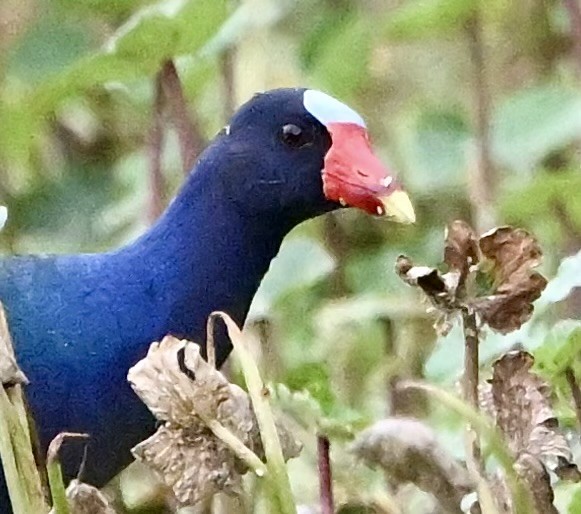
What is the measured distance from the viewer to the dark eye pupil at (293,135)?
74 centimetres

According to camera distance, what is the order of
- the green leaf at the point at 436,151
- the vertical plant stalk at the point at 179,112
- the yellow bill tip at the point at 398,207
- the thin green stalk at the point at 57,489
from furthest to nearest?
the green leaf at the point at 436,151
the vertical plant stalk at the point at 179,112
the yellow bill tip at the point at 398,207
the thin green stalk at the point at 57,489

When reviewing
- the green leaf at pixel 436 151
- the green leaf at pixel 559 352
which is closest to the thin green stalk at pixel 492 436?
the green leaf at pixel 559 352

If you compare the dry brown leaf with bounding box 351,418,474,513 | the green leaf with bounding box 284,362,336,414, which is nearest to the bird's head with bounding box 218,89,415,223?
the green leaf with bounding box 284,362,336,414

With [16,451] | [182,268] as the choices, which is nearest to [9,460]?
[16,451]

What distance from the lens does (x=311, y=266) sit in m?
0.94

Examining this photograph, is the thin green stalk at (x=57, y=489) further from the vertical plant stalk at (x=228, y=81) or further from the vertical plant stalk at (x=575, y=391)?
the vertical plant stalk at (x=228, y=81)

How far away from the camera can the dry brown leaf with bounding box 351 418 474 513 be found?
1.43 ft

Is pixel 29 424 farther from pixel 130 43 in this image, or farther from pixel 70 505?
pixel 130 43

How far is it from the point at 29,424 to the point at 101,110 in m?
0.81

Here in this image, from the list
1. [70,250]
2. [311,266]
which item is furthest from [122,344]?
[70,250]

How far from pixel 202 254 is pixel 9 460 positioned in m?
0.37

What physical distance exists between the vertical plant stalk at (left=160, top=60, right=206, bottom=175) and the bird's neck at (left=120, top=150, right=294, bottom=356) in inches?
→ 2.4

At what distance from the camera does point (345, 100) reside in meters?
1.10

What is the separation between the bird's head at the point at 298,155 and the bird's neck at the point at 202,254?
12 mm
